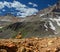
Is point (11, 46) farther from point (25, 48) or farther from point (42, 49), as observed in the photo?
point (42, 49)

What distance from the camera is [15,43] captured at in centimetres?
1256

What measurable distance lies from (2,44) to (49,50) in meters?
2.19

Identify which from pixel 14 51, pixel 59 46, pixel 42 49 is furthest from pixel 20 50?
pixel 59 46

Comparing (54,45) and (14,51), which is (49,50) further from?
(14,51)

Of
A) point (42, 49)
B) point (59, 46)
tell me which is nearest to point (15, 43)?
point (42, 49)

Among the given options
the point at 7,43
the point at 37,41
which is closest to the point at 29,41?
the point at 37,41

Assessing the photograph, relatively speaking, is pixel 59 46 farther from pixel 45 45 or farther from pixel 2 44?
pixel 2 44

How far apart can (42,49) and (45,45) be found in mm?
376

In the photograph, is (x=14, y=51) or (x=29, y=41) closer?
(x=14, y=51)

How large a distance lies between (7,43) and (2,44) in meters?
0.31

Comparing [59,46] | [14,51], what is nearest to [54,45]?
[59,46]

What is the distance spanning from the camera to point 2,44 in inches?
477

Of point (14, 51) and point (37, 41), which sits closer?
point (14, 51)

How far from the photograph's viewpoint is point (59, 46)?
12.4m
